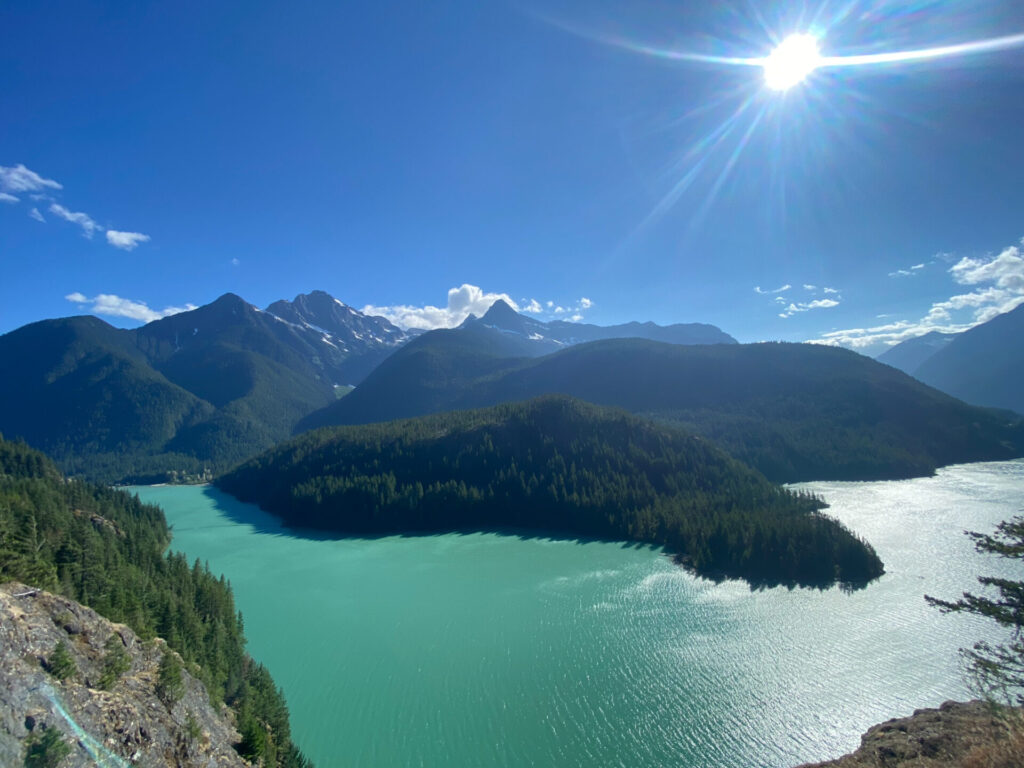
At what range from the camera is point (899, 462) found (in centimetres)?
10419

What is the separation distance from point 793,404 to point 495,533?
105 metres

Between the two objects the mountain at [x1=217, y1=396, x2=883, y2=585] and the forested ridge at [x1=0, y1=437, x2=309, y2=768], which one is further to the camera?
the mountain at [x1=217, y1=396, x2=883, y2=585]

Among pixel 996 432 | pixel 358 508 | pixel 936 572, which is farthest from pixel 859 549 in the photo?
pixel 996 432

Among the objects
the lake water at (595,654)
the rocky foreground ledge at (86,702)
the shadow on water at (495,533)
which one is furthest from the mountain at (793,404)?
the rocky foreground ledge at (86,702)

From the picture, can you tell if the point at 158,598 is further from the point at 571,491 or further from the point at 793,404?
the point at 793,404

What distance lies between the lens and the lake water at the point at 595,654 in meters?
24.8

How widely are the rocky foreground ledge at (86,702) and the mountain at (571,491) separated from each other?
46939 millimetres

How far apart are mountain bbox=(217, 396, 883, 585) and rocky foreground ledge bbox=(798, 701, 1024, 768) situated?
28.4 metres

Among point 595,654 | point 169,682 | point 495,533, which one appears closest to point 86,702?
point 169,682

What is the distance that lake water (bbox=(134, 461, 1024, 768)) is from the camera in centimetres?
2483

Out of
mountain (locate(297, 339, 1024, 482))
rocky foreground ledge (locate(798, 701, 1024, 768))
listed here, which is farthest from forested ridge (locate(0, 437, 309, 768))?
mountain (locate(297, 339, 1024, 482))

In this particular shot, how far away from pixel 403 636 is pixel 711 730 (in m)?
21.6

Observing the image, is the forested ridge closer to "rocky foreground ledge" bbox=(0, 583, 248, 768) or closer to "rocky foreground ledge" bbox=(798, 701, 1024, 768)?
"rocky foreground ledge" bbox=(0, 583, 248, 768)

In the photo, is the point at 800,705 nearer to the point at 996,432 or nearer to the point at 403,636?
the point at 403,636
